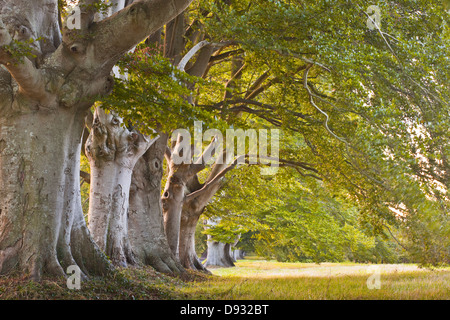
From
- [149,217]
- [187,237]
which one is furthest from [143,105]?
[187,237]

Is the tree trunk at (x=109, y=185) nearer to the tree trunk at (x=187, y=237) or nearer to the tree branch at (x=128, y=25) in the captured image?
the tree branch at (x=128, y=25)

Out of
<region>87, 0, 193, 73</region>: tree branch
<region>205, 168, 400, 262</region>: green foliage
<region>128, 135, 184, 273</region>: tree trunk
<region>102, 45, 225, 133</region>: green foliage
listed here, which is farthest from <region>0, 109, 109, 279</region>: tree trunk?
<region>205, 168, 400, 262</region>: green foliage

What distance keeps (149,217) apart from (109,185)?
219cm

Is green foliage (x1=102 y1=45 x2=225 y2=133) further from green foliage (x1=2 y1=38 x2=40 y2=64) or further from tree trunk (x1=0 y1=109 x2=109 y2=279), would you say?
green foliage (x1=2 y1=38 x2=40 y2=64)

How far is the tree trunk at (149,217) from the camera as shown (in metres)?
11.3

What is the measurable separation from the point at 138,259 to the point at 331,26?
7456mm

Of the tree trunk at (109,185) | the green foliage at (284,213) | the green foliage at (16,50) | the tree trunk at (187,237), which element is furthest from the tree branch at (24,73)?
the green foliage at (284,213)

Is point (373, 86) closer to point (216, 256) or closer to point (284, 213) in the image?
point (284, 213)

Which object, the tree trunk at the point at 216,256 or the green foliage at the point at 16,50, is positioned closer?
the green foliage at the point at 16,50

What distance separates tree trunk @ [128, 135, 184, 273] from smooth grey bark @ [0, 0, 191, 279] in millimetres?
4455

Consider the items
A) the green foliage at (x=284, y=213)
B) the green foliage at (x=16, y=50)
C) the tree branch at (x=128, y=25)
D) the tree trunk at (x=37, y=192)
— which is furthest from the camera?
the green foliage at (x=284, y=213)

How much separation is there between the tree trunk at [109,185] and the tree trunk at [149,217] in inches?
42.6
